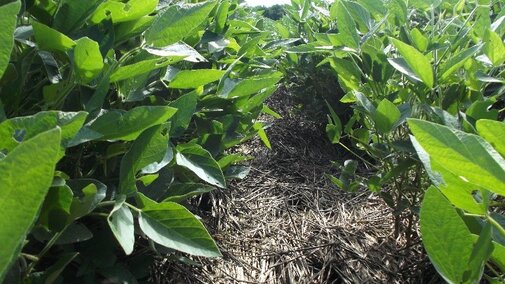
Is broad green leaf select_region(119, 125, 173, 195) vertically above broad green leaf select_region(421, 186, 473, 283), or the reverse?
broad green leaf select_region(421, 186, 473, 283)

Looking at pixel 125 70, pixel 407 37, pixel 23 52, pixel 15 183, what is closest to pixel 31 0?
pixel 23 52

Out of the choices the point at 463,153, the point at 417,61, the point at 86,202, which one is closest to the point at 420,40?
the point at 417,61

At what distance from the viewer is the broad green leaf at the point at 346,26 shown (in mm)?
1276

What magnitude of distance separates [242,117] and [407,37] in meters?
0.52

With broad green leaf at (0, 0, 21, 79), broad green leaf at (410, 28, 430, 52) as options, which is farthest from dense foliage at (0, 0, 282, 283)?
broad green leaf at (410, 28, 430, 52)

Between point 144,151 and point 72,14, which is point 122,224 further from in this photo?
point 72,14

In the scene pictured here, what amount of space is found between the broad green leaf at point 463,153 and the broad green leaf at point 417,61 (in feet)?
1.61

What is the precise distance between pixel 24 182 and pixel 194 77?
0.73 metres

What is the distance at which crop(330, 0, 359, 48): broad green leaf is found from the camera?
4.19ft

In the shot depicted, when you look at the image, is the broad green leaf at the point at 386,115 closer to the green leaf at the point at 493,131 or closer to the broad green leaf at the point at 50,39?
the green leaf at the point at 493,131

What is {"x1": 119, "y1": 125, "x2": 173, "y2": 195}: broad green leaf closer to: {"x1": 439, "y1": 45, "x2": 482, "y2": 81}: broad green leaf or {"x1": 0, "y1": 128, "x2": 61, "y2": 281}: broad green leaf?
{"x1": 0, "y1": 128, "x2": 61, "y2": 281}: broad green leaf

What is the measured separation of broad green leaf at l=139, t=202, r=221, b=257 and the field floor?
2.07 ft

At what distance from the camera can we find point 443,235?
0.56 metres

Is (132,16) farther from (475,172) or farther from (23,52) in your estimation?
(475,172)
